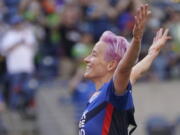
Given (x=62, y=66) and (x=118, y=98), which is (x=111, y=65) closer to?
(x=118, y=98)

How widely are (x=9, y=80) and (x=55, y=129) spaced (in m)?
1.38

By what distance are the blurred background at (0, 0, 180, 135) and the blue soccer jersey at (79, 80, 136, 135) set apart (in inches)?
221

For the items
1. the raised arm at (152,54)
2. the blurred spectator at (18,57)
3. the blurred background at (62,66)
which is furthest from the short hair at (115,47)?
the blurred spectator at (18,57)

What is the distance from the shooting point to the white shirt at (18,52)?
11634 mm

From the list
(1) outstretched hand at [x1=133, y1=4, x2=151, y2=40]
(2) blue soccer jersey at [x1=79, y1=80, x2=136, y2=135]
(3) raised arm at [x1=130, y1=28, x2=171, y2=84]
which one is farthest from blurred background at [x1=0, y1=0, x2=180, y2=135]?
(1) outstretched hand at [x1=133, y1=4, x2=151, y2=40]

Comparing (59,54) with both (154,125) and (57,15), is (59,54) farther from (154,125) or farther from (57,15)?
(154,125)

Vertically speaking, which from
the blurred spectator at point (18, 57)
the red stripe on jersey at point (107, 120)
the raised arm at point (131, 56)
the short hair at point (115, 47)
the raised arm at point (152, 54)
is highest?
the blurred spectator at point (18, 57)

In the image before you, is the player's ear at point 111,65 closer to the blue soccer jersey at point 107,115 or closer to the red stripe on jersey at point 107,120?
the blue soccer jersey at point 107,115

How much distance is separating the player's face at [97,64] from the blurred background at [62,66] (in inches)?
216

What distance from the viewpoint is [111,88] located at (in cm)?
541

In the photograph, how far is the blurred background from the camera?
11773 mm

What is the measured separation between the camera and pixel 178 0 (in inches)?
215

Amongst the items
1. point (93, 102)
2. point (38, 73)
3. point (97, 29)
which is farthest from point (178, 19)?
point (93, 102)

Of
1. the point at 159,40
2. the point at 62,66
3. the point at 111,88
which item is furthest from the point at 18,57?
the point at 111,88
